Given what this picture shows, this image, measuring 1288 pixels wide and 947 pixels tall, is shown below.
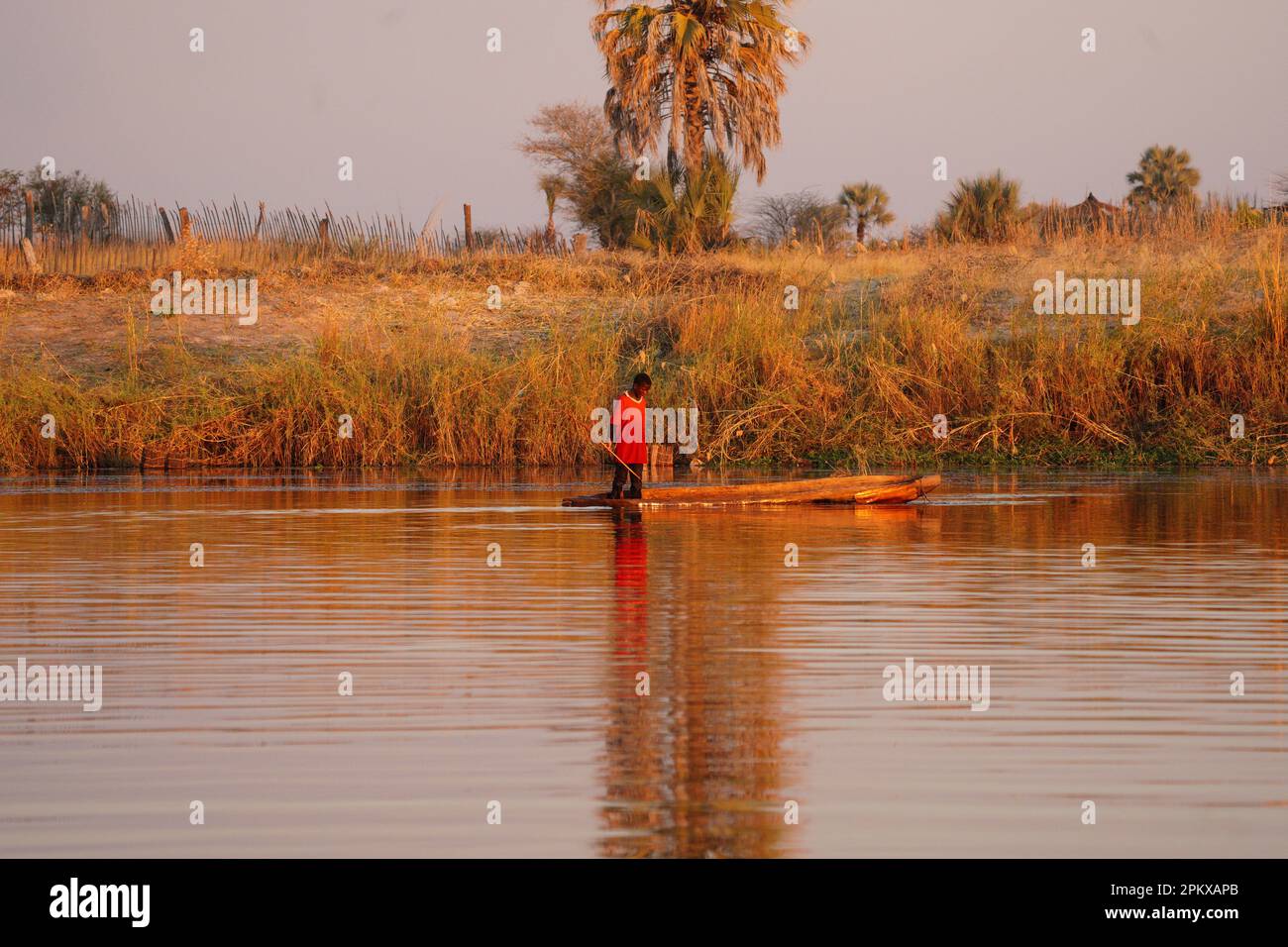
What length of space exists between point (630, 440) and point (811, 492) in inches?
83.3

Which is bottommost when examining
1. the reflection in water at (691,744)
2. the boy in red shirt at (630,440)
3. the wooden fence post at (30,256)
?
the reflection in water at (691,744)

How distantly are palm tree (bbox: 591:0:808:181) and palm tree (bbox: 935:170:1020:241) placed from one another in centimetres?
483

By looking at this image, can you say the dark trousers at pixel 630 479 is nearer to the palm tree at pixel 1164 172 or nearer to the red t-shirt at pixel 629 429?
the red t-shirt at pixel 629 429

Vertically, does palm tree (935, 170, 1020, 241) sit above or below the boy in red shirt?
above

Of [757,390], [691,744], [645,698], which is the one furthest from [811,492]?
[691,744]

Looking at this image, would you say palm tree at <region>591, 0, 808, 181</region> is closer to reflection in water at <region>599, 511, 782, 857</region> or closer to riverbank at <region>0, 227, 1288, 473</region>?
riverbank at <region>0, 227, 1288, 473</region>

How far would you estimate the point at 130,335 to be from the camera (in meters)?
33.1

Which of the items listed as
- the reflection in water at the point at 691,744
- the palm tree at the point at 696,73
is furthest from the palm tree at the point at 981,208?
the reflection in water at the point at 691,744

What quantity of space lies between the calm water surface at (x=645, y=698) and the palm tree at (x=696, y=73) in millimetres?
31175

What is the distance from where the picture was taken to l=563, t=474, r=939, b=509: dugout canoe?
65.8 ft

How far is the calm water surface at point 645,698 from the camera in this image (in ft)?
19.5

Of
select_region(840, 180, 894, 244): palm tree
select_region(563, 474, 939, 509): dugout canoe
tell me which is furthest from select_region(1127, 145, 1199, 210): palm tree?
select_region(563, 474, 939, 509): dugout canoe
